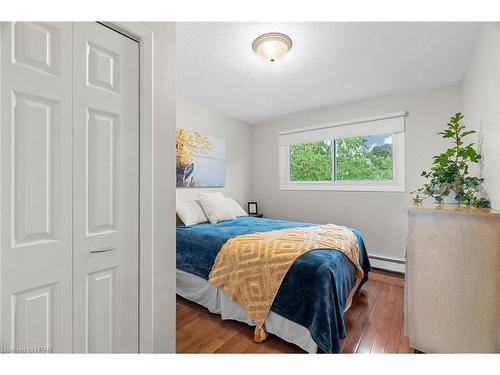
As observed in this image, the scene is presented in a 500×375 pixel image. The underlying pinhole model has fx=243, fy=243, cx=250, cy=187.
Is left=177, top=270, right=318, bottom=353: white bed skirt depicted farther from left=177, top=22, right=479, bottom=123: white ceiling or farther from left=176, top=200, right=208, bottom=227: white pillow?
left=177, top=22, right=479, bottom=123: white ceiling

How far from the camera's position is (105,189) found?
1.12 m

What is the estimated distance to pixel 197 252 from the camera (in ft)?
7.76

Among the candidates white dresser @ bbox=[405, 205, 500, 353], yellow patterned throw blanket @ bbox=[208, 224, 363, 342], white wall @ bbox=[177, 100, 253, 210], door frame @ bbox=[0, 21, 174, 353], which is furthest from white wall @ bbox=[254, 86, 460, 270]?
door frame @ bbox=[0, 21, 174, 353]

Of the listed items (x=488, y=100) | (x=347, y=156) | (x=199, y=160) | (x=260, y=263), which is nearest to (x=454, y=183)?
(x=488, y=100)

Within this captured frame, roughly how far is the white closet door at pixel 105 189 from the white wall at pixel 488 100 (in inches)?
79.9

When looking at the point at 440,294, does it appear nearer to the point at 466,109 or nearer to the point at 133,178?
the point at 133,178

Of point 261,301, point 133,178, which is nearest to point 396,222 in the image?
point 261,301

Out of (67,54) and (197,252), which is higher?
(67,54)

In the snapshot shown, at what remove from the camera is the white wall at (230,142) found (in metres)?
3.48

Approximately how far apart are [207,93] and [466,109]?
2.87 metres

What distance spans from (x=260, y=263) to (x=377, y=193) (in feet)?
7.43

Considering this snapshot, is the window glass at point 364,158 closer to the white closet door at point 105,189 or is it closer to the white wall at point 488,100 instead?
the white wall at point 488,100

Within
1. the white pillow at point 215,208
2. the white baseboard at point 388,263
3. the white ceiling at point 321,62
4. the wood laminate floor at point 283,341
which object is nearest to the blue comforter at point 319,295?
the wood laminate floor at point 283,341

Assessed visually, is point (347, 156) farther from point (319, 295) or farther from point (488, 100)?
point (319, 295)
